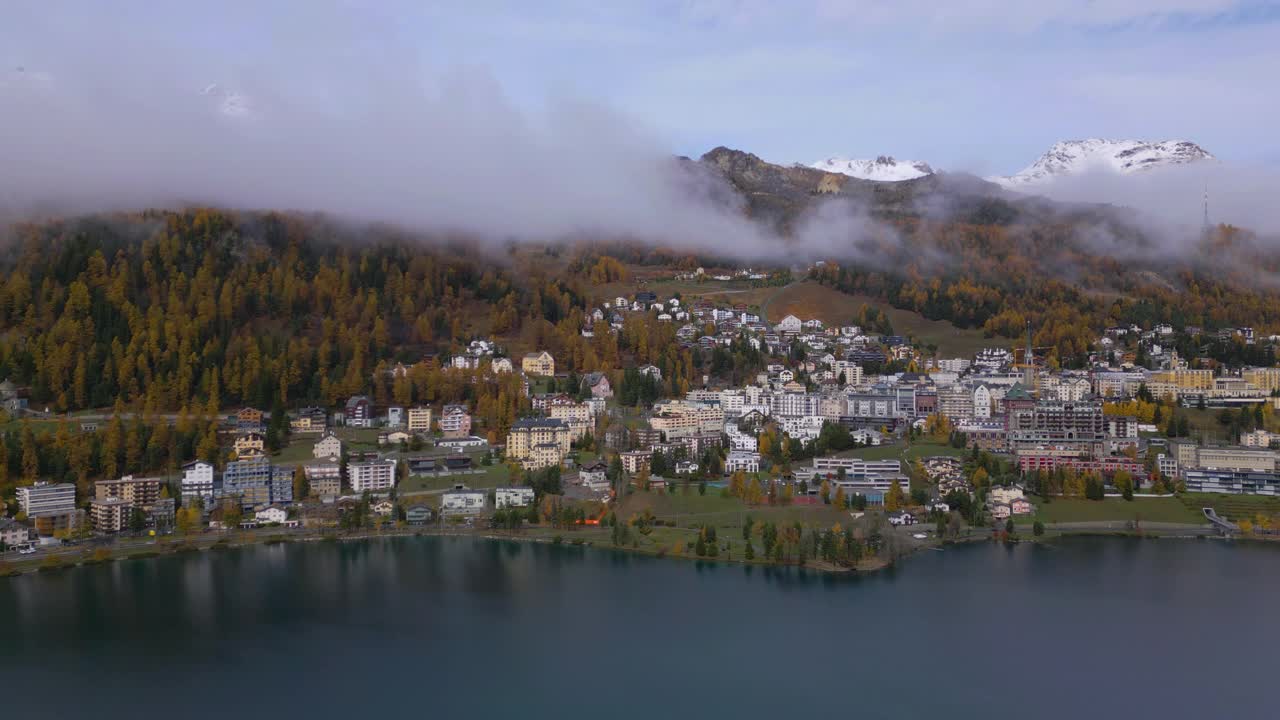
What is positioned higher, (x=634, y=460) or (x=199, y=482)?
(x=634, y=460)

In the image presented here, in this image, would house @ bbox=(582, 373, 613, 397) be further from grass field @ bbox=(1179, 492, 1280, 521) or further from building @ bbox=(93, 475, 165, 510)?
grass field @ bbox=(1179, 492, 1280, 521)

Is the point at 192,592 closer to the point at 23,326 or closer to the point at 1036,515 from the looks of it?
the point at 1036,515

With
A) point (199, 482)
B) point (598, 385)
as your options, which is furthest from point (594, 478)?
point (598, 385)

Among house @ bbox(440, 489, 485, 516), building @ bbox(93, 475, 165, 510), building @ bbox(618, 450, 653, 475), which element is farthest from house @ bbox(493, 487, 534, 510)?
building @ bbox(93, 475, 165, 510)

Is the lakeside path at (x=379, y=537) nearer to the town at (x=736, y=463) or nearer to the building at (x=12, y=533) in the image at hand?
the town at (x=736, y=463)

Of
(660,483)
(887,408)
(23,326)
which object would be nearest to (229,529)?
(660,483)

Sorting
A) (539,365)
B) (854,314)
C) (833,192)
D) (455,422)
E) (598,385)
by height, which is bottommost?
(455,422)

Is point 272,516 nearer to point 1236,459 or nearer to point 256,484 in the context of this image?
point 256,484
